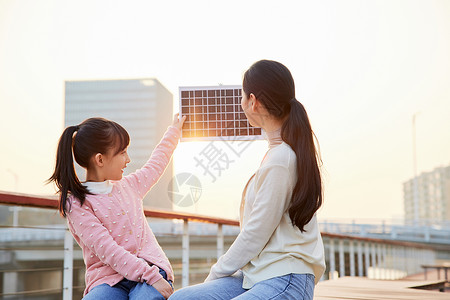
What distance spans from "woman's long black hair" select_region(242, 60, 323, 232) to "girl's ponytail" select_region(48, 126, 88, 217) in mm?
553

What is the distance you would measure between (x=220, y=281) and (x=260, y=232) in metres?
0.19

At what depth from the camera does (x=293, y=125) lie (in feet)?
4.45

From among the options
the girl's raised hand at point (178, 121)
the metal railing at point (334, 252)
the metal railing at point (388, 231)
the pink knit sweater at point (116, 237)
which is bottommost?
the metal railing at point (388, 231)

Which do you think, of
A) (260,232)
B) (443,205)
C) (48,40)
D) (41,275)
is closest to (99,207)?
(260,232)

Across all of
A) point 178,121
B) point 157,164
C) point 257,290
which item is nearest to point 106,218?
point 157,164

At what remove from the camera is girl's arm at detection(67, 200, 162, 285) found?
4.93 feet

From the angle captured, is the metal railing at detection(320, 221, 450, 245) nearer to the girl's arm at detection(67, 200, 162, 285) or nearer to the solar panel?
the solar panel

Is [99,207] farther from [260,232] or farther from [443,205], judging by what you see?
[443,205]

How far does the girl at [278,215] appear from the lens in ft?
4.30

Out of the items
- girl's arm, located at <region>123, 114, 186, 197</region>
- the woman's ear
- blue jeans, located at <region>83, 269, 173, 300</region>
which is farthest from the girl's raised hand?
blue jeans, located at <region>83, 269, 173, 300</region>

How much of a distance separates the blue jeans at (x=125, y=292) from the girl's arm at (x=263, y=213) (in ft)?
0.90

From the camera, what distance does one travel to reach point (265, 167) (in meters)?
1.33

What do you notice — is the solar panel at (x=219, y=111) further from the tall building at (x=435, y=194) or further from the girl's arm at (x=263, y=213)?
the tall building at (x=435, y=194)
